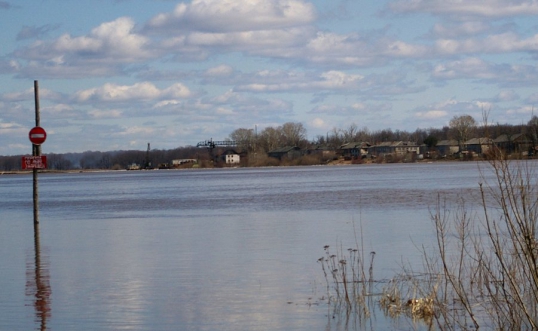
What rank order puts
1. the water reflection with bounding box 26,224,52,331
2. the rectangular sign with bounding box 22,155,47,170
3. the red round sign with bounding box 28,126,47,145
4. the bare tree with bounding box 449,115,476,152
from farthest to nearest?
the bare tree with bounding box 449,115,476,152 < the rectangular sign with bounding box 22,155,47,170 < the red round sign with bounding box 28,126,47,145 < the water reflection with bounding box 26,224,52,331

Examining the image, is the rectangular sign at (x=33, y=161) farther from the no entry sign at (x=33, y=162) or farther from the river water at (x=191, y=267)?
the river water at (x=191, y=267)

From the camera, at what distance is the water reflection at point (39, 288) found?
39.0ft

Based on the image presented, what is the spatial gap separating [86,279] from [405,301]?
6.58 metres

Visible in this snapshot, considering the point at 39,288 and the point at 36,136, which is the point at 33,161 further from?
the point at 39,288

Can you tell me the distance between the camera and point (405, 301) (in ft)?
39.3

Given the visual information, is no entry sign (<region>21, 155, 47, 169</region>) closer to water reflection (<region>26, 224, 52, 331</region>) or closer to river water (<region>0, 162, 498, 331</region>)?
river water (<region>0, 162, 498, 331</region>)

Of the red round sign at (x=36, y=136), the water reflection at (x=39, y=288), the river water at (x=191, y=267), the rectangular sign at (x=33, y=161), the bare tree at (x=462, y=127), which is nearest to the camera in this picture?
the river water at (x=191, y=267)

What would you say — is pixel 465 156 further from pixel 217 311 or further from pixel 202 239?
pixel 217 311

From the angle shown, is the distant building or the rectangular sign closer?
the rectangular sign

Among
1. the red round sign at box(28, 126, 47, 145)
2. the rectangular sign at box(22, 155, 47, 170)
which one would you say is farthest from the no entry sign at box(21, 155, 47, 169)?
the red round sign at box(28, 126, 47, 145)

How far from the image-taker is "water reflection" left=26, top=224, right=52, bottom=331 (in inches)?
468

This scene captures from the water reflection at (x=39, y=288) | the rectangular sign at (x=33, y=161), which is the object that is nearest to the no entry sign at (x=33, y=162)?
the rectangular sign at (x=33, y=161)

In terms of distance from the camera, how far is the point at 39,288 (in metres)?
14.3

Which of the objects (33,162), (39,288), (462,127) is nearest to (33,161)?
(33,162)
